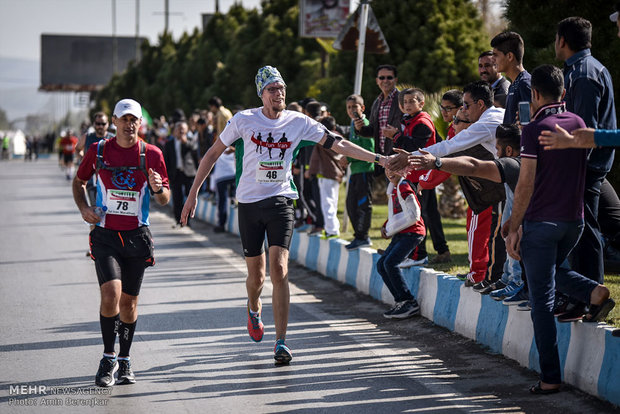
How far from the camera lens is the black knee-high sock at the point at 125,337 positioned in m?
7.28

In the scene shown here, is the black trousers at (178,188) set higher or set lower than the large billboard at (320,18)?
→ lower

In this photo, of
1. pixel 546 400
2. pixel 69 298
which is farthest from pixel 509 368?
pixel 69 298

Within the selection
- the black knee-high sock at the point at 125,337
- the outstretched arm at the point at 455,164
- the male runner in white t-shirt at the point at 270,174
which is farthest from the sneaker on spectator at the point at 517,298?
the black knee-high sock at the point at 125,337

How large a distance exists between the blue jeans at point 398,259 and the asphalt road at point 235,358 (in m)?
0.29

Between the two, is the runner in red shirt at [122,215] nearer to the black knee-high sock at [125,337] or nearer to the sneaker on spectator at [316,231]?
the black knee-high sock at [125,337]

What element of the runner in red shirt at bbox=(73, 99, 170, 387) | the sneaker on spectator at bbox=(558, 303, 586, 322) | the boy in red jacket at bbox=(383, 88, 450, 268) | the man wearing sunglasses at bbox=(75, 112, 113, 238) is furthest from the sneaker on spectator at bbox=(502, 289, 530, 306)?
the man wearing sunglasses at bbox=(75, 112, 113, 238)

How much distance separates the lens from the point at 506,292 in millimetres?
8258

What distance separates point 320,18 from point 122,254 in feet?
61.1

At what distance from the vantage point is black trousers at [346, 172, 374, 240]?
12.7 meters

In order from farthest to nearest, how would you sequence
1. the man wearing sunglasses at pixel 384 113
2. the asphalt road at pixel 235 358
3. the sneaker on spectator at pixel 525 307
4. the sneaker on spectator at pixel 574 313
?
the man wearing sunglasses at pixel 384 113 < the sneaker on spectator at pixel 525 307 < the sneaker on spectator at pixel 574 313 < the asphalt road at pixel 235 358

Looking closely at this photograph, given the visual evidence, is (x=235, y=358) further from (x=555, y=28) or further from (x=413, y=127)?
(x=555, y=28)

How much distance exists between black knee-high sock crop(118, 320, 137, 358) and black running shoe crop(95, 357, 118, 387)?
0.11 m

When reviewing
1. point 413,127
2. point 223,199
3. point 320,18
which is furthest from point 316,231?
point 320,18

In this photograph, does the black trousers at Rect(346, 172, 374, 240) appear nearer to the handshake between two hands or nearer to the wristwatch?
the handshake between two hands
